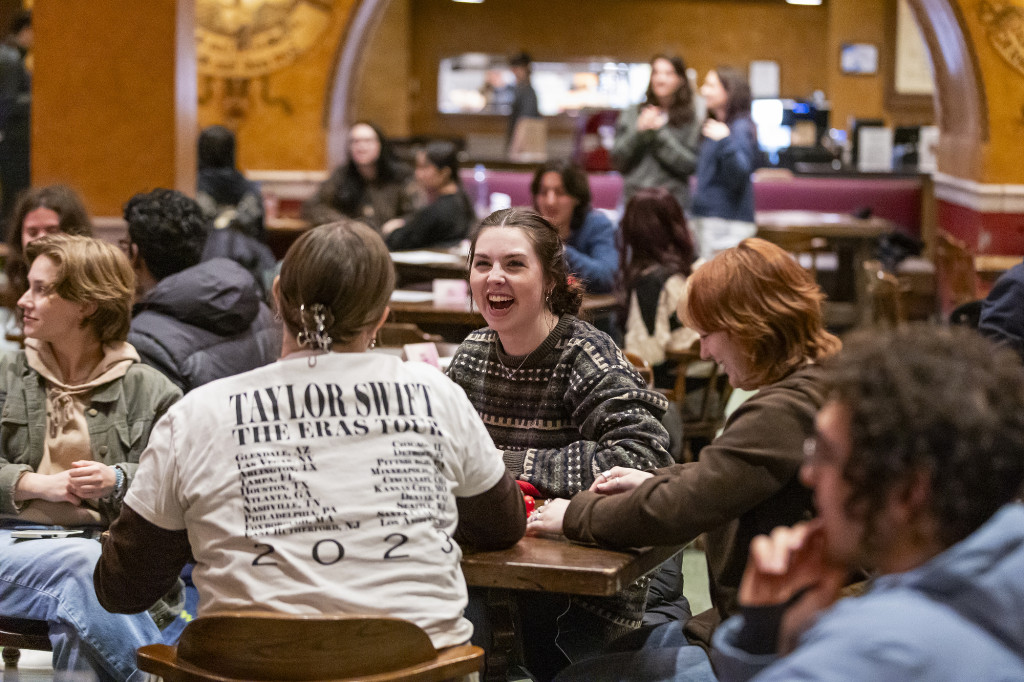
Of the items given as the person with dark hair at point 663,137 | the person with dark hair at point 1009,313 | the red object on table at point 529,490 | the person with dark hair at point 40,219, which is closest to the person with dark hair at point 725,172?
the person with dark hair at point 663,137

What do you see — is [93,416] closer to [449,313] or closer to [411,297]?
[449,313]

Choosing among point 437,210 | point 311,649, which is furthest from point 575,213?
point 311,649

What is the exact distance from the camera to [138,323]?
3357 mm

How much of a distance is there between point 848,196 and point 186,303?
25.5ft

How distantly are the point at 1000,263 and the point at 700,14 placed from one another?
335 inches

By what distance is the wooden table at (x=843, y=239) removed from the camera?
8372 mm

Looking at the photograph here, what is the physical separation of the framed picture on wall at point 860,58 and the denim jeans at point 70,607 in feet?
44.1

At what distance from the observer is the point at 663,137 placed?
277 inches

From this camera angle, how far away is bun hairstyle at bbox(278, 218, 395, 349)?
1.89 m

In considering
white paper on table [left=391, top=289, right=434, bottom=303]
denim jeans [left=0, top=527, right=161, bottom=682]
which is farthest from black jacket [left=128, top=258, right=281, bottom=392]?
white paper on table [left=391, top=289, right=434, bottom=303]

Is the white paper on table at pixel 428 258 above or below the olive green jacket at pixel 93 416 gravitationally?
above

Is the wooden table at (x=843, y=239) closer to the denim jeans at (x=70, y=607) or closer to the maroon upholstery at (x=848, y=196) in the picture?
the maroon upholstery at (x=848, y=196)

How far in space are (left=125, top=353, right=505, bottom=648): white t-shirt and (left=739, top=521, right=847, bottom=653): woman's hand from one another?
58cm

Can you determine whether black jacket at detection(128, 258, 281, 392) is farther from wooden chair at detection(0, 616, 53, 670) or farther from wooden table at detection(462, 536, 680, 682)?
wooden table at detection(462, 536, 680, 682)
